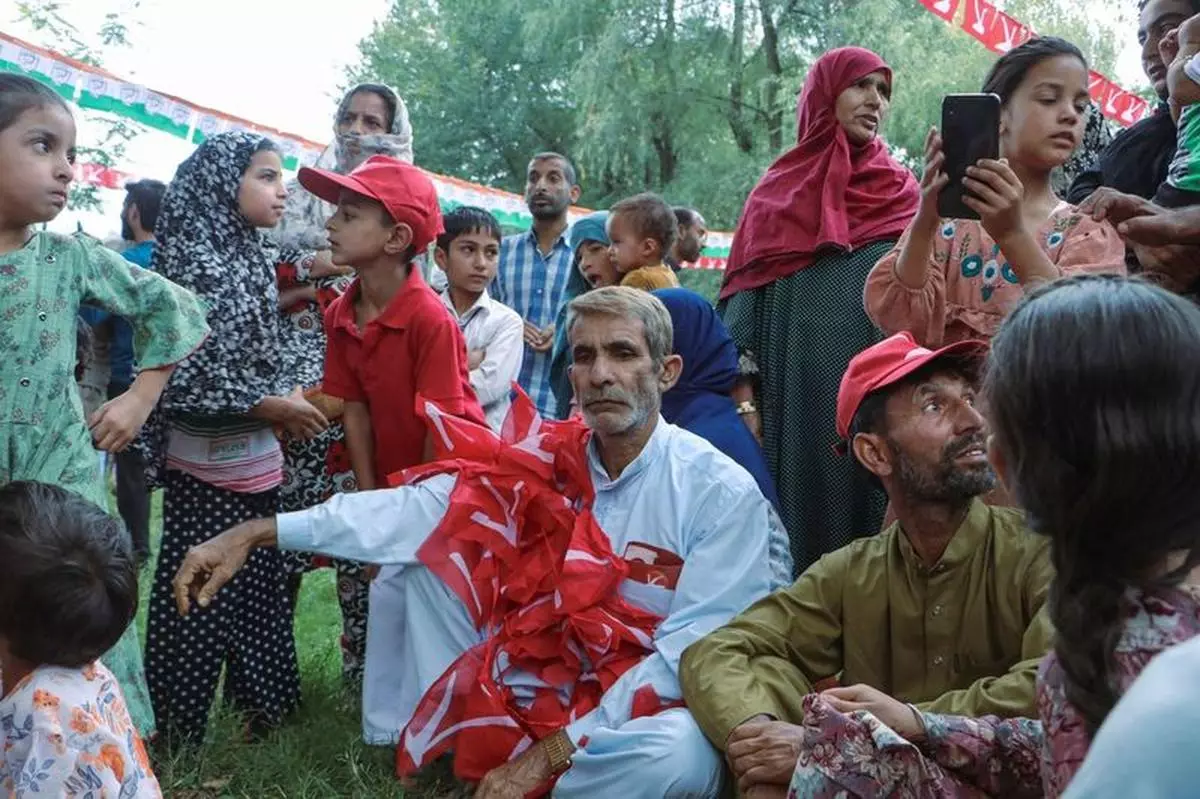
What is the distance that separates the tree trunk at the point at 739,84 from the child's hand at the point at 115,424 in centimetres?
1757

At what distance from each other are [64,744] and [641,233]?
3.61 meters

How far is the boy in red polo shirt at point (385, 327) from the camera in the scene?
4016 millimetres

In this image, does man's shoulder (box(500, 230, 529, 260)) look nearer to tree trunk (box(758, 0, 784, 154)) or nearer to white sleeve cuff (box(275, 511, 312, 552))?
white sleeve cuff (box(275, 511, 312, 552))

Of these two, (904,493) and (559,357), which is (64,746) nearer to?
(904,493)

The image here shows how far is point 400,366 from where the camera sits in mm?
4031

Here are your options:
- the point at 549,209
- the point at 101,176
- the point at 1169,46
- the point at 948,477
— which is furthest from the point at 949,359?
the point at 101,176

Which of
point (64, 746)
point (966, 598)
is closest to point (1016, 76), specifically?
point (966, 598)

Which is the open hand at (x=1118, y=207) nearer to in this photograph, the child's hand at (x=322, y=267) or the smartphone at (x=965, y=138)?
the smartphone at (x=965, y=138)

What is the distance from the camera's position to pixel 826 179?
416cm

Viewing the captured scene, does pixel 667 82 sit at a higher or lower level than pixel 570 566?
higher

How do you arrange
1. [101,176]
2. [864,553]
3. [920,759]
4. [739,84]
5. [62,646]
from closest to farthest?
[920,759]
[62,646]
[864,553]
[101,176]
[739,84]

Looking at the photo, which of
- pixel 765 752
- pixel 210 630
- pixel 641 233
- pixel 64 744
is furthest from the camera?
pixel 641 233

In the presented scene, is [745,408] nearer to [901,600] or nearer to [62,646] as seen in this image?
[901,600]

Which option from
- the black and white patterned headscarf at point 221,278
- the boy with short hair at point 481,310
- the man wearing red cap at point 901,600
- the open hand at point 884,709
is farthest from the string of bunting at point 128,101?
the open hand at point 884,709
